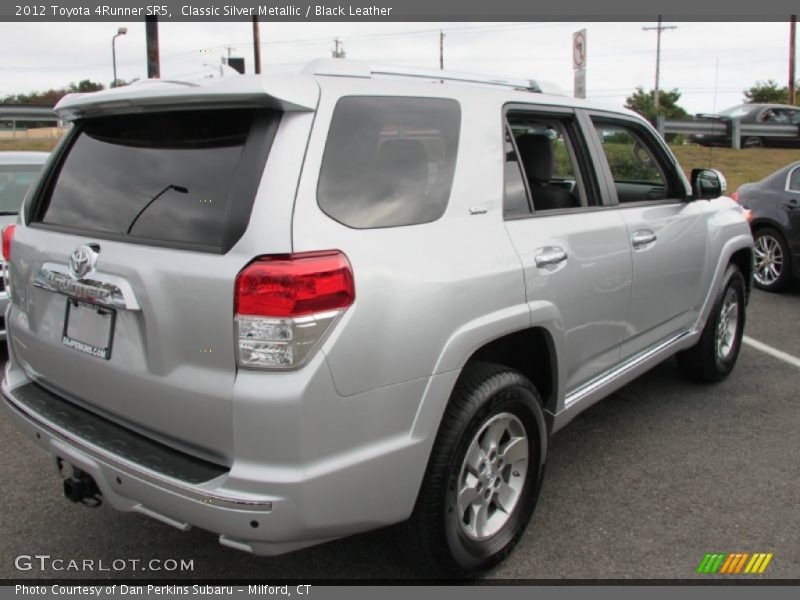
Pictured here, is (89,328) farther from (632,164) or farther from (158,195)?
(632,164)

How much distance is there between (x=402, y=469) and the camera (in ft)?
7.49

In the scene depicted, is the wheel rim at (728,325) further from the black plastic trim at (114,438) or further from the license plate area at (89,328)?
the license plate area at (89,328)

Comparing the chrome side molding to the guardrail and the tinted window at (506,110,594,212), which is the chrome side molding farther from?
the guardrail

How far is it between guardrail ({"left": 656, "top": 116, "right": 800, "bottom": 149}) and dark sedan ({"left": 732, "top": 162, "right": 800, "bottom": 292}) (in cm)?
1376

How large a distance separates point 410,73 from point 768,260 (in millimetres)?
6608

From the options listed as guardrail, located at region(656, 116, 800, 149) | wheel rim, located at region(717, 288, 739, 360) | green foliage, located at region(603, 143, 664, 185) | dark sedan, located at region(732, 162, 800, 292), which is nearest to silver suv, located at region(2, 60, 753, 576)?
green foliage, located at region(603, 143, 664, 185)

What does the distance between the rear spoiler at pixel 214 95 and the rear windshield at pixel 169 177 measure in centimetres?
5

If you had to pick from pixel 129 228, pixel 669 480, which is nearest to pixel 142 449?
pixel 129 228

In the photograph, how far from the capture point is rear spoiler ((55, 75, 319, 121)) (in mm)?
2119

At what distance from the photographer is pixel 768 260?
7875 mm

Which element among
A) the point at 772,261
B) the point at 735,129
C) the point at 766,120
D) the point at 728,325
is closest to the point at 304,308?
the point at 728,325

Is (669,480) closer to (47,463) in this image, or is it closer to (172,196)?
(172,196)

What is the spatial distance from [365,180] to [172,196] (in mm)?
648

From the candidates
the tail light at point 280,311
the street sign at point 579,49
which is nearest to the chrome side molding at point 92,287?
the tail light at point 280,311
